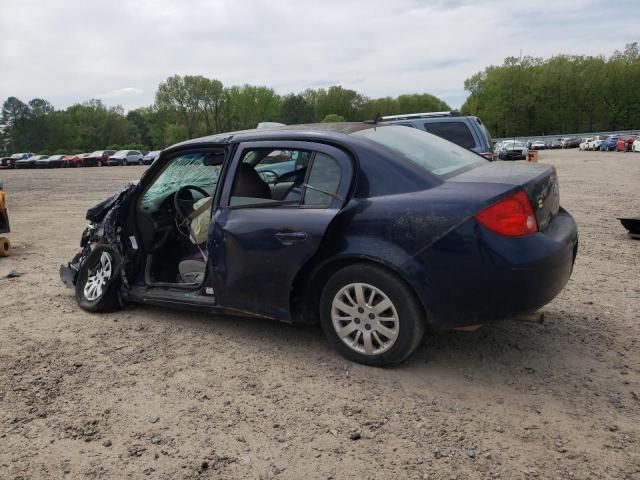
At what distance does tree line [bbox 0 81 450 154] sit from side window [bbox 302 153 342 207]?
81013 mm

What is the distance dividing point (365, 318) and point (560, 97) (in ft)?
357

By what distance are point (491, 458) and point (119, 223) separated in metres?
3.70

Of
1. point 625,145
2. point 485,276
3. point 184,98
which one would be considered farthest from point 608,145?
point 184,98

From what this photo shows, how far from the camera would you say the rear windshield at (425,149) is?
12.2 ft

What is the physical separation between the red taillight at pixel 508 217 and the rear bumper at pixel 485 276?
4 cm

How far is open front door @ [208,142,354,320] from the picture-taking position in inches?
144

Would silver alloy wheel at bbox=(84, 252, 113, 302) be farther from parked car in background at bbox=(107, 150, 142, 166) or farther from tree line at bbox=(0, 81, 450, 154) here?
tree line at bbox=(0, 81, 450, 154)

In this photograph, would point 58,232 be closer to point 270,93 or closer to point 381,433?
point 381,433

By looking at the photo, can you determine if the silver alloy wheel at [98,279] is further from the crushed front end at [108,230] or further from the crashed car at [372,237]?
the crashed car at [372,237]

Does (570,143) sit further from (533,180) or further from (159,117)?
(533,180)

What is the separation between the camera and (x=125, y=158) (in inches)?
2000

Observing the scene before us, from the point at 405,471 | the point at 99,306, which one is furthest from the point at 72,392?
the point at 405,471

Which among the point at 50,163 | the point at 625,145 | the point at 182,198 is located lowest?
the point at 182,198

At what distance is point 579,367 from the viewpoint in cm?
353
